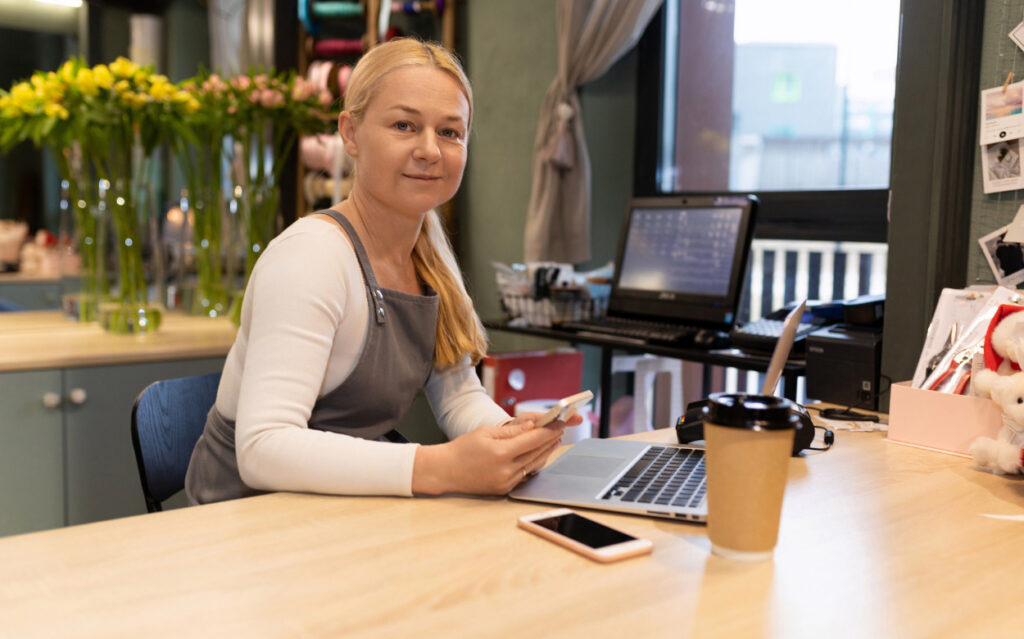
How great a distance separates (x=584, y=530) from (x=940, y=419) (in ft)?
2.30

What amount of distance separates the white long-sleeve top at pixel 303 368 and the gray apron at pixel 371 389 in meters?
0.02

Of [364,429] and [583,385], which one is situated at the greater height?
[364,429]

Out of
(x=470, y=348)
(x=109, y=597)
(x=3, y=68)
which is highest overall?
(x=3, y=68)

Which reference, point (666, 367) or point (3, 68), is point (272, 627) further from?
point (3, 68)

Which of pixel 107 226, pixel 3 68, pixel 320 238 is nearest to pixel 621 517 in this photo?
pixel 320 238

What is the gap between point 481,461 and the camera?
101 centimetres

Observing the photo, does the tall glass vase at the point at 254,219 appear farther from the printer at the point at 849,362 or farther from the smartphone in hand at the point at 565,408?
the smartphone in hand at the point at 565,408

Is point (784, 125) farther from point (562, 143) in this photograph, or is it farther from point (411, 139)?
point (411, 139)

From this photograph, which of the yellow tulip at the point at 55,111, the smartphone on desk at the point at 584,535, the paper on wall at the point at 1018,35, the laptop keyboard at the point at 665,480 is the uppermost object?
the paper on wall at the point at 1018,35

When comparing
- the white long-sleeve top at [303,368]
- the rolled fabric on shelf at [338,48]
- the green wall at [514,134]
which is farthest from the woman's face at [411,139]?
the rolled fabric on shelf at [338,48]

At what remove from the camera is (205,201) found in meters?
2.85

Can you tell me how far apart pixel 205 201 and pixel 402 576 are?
2.32m

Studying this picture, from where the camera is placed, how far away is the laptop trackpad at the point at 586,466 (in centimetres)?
112

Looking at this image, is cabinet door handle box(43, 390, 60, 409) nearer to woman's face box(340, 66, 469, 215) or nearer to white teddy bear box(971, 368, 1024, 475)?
woman's face box(340, 66, 469, 215)
